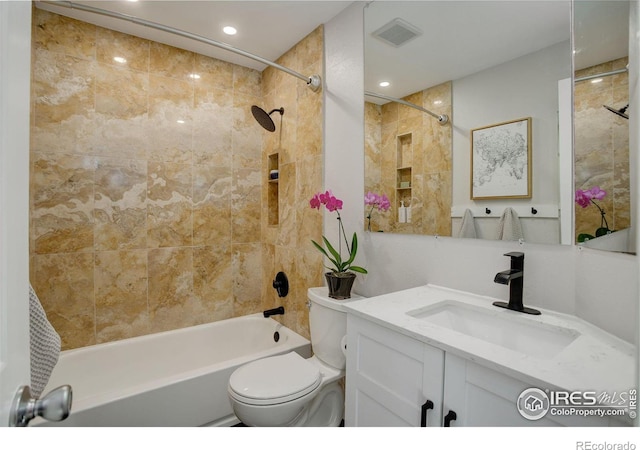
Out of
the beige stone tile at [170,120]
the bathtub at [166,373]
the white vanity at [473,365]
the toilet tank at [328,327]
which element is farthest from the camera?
the beige stone tile at [170,120]

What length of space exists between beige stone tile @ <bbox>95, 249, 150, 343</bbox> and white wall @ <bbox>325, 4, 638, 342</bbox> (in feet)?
4.57

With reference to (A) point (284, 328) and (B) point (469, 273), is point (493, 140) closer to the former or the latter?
(B) point (469, 273)

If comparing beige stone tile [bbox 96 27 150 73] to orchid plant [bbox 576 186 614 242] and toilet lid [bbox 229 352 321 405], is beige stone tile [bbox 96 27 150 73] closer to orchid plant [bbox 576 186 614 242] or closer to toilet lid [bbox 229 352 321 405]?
toilet lid [bbox 229 352 321 405]

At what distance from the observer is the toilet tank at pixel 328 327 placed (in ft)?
5.30

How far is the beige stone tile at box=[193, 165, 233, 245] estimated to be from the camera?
94.3 inches

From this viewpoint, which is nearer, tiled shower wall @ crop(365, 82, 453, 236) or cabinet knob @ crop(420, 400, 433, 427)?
cabinet knob @ crop(420, 400, 433, 427)

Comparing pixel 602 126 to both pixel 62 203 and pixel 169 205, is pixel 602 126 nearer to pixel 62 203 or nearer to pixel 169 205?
pixel 169 205

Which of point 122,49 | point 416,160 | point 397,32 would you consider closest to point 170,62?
point 122,49

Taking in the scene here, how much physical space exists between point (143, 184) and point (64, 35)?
39.5 inches

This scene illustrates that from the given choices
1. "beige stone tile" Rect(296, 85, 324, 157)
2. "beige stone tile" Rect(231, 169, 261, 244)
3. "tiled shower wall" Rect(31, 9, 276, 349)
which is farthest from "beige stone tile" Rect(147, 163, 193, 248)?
"beige stone tile" Rect(296, 85, 324, 157)

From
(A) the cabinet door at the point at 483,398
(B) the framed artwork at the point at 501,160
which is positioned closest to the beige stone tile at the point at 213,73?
(B) the framed artwork at the point at 501,160

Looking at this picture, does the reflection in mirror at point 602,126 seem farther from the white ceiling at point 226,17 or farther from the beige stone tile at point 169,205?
the beige stone tile at point 169,205

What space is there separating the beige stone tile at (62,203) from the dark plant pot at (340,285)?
64.1 inches

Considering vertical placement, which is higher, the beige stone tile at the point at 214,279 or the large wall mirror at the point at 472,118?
the large wall mirror at the point at 472,118
